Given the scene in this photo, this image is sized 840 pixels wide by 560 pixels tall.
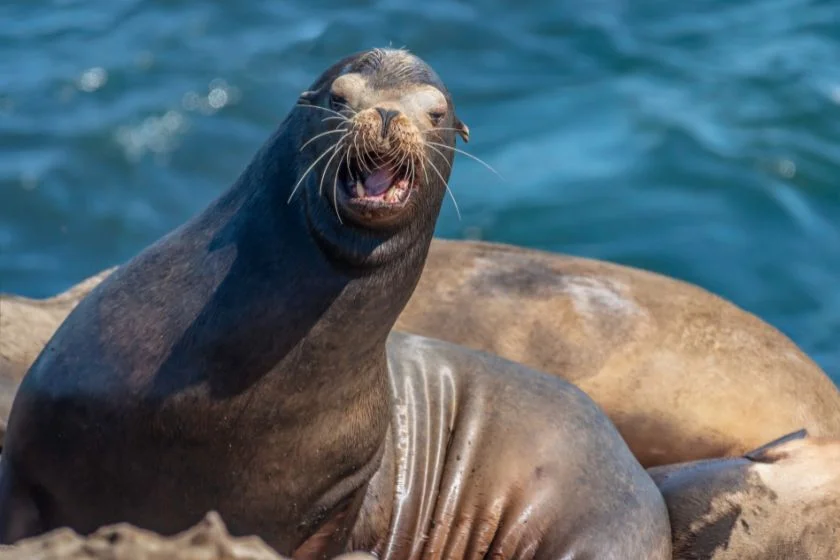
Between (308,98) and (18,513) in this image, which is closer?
(18,513)

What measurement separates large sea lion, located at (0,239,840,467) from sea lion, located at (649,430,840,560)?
0.70 m

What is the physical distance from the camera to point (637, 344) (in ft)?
21.0

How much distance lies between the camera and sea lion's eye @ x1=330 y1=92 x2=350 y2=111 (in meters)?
4.33

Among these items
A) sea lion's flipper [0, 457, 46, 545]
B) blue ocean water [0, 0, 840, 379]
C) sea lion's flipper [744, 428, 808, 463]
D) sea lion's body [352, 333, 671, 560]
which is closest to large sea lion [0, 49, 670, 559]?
sea lion's flipper [0, 457, 46, 545]

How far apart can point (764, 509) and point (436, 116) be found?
1.94m

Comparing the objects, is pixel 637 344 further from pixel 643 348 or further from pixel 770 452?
pixel 770 452

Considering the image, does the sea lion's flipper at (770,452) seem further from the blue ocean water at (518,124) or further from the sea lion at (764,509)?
the blue ocean water at (518,124)

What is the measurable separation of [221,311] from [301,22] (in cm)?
886

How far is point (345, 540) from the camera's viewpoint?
4844 millimetres

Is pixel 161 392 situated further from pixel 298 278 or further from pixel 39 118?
pixel 39 118

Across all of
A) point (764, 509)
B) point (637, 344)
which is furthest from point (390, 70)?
point (637, 344)

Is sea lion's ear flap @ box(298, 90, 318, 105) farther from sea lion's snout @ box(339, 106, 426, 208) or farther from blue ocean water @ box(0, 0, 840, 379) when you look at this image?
blue ocean water @ box(0, 0, 840, 379)

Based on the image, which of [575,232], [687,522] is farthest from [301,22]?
[687,522]

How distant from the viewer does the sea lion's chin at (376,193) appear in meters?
4.22
